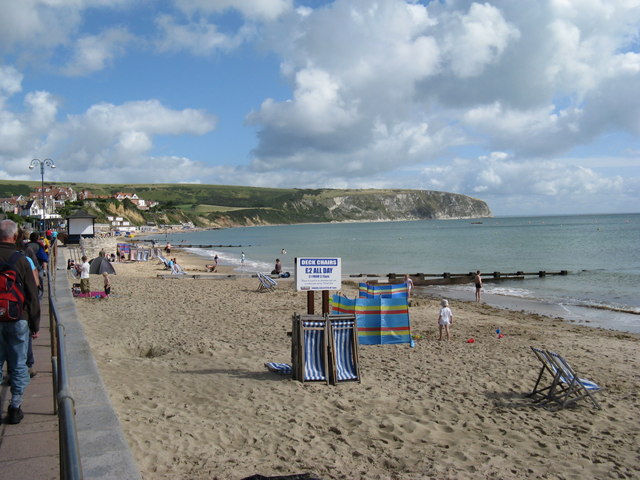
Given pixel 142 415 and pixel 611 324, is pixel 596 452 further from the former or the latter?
pixel 611 324

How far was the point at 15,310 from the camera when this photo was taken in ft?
13.9

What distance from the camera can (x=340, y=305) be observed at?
12.2m

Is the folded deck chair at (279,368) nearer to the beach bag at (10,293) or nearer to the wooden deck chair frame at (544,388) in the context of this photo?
the wooden deck chair frame at (544,388)

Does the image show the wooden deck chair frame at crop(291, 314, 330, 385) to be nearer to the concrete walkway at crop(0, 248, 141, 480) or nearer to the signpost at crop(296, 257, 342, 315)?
the signpost at crop(296, 257, 342, 315)

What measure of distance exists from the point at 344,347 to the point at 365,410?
142cm

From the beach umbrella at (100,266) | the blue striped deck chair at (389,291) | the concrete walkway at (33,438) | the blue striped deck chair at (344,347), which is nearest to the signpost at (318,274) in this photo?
the blue striped deck chair at (344,347)

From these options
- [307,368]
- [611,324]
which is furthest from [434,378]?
[611,324]

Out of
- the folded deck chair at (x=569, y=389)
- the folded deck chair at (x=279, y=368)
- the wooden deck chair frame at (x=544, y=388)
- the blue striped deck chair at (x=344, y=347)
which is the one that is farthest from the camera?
the folded deck chair at (x=279, y=368)

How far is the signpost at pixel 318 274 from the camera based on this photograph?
8.61m

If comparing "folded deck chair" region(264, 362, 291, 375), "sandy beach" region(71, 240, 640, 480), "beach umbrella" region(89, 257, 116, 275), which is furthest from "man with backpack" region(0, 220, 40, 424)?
"beach umbrella" region(89, 257, 116, 275)

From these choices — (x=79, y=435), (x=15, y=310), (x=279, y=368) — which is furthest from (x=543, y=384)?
(x=15, y=310)

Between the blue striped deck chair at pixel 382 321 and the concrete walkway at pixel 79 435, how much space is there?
6525 mm

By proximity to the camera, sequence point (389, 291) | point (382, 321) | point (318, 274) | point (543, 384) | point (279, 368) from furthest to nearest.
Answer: point (389, 291)
point (382, 321)
point (318, 274)
point (543, 384)
point (279, 368)

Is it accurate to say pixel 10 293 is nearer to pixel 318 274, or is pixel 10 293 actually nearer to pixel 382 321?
pixel 318 274
